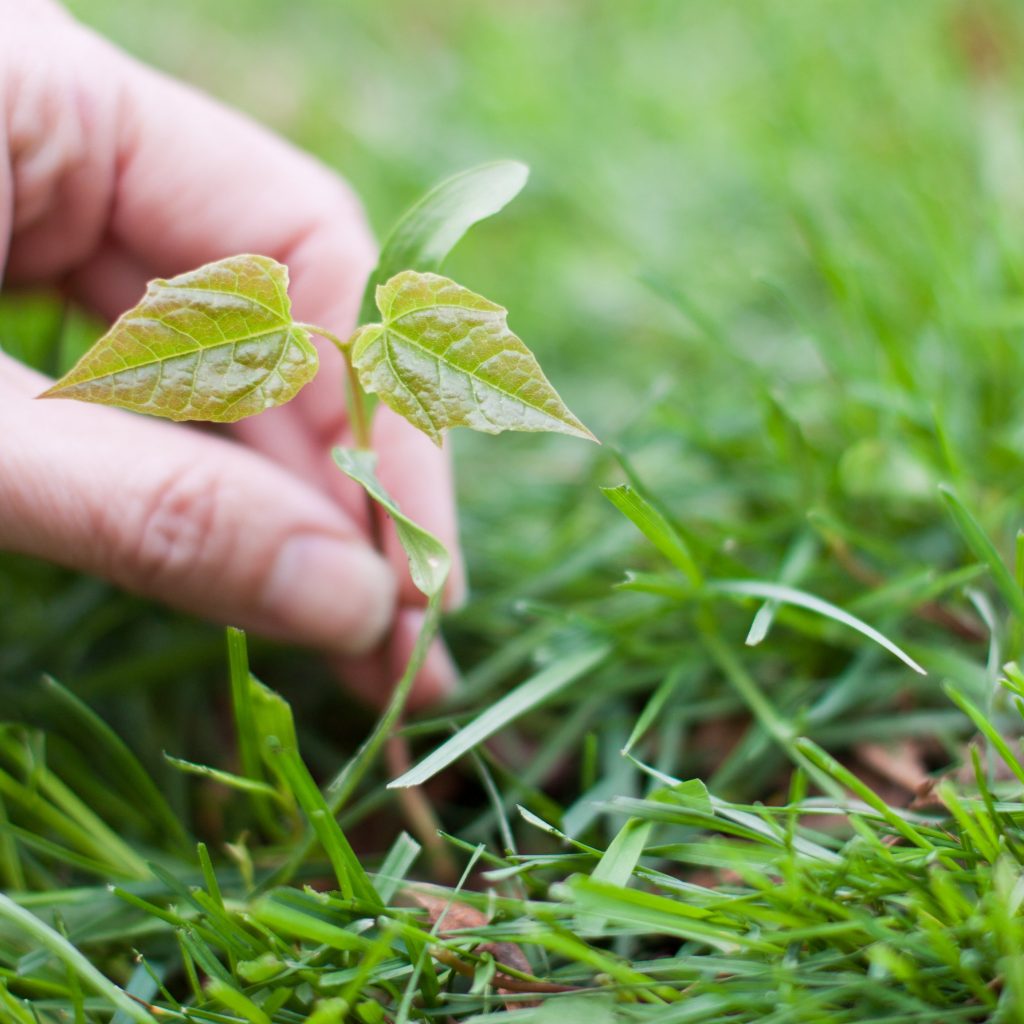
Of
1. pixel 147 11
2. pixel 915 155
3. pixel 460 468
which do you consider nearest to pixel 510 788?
pixel 460 468

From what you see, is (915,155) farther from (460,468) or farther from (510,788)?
(510,788)

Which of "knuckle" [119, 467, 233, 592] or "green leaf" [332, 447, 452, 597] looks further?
"knuckle" [119, 467, 233, 592]

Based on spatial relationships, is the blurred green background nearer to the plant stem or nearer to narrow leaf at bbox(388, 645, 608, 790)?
narrow leaf at bbox(388, 645, 608, 790)

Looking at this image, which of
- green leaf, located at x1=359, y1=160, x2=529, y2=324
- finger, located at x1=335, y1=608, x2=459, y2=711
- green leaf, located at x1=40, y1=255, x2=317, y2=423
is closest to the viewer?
green leaf, located at x1=40, y1=255, x2=317, y2=423

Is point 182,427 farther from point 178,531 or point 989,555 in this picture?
point 989,555

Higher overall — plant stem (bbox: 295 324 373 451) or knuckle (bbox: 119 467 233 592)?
plant stem (bbox: 295 324 373 451)

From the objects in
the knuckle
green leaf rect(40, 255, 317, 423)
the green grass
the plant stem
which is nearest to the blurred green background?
the green grass

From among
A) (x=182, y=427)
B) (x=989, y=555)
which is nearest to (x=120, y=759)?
(x=182, y=427)
